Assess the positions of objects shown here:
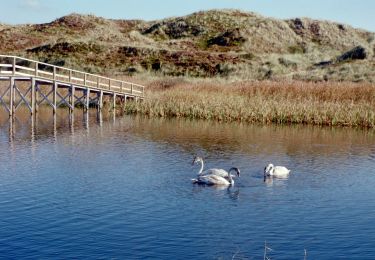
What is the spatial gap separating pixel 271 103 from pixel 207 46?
161 ft

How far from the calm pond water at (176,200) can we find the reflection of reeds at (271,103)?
7.24m

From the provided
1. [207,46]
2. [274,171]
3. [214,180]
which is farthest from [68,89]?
[207,46]

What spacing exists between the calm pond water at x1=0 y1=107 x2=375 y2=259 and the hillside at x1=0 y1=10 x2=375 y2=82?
2982 cm

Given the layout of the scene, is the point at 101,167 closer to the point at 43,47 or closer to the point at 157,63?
the point at 157,63

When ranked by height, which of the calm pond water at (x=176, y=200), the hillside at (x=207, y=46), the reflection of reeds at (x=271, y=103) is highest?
the hillside at (x=207, y=46)

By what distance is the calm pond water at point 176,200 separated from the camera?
13156 mm

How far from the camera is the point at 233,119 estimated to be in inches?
1517

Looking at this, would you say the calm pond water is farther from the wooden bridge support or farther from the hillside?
the hillside

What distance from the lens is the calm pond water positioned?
13.2m

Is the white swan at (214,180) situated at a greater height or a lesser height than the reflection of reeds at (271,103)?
lesser

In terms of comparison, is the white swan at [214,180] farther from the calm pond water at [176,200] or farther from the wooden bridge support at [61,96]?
the wooden bridge support at [61,96]

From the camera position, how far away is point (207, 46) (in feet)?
287

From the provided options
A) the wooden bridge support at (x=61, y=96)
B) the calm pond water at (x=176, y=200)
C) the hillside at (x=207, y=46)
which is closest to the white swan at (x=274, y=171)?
the calm pond water at (x=176, y=200)

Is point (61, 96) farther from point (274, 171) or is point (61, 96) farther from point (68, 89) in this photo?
point (274, 171)
